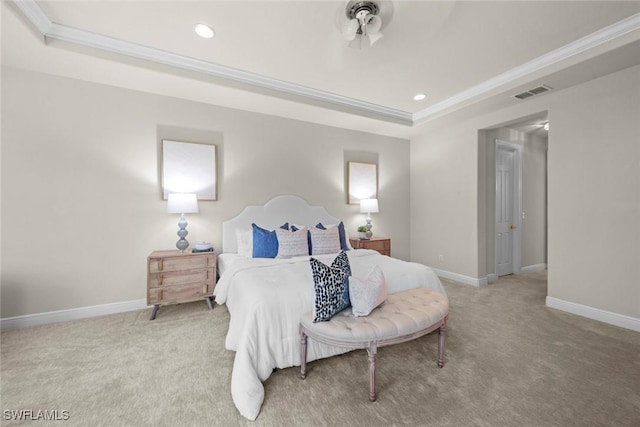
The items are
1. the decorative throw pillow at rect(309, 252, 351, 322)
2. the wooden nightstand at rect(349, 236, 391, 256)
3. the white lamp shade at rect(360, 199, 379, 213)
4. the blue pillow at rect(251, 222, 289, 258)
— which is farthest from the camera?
the white lamp shade at rect(360, 199, 379, 213)

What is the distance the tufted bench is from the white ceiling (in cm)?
237

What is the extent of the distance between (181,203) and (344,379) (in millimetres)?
2607

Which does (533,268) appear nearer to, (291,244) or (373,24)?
(291,244)

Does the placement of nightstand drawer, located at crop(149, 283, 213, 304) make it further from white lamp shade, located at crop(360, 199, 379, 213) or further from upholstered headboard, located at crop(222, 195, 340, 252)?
white lamp shade, located at crop(360, 199, 379, 213)

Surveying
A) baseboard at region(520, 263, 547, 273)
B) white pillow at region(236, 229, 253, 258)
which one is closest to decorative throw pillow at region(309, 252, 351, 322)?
white pillow at region(236, 229, 253, 258)

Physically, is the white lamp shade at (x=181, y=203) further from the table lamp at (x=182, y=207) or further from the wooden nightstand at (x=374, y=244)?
the wooden nightstand at (x=374, y=244)

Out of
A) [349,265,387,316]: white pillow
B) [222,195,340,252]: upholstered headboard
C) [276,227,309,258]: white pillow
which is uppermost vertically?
[222,195,340,252]: upholstered headboard

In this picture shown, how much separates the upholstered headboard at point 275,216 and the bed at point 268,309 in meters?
0.66

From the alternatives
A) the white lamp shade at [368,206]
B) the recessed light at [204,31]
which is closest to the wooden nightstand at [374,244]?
the white lamp shade at [368,206]

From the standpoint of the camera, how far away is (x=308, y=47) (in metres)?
2.69

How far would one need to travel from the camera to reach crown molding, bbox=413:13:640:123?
2.34 m

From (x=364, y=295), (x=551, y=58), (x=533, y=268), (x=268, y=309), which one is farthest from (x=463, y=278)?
(x=268, y=309)

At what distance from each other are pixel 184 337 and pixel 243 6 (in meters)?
3.01

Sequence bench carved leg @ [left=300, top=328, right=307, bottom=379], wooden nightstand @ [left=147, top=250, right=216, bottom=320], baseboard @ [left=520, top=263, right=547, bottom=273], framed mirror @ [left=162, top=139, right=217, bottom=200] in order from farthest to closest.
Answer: baseboard @ [left=520, top=263, right=547, bottom=273] < framed mirror @ [left=162, top=139, right=217, bottom=200] < wooden nightstand @ [left=147, top=250, right=216, bottom=320] < bench carved leg @ [left=300, top=328, right=307, bottom=379]
